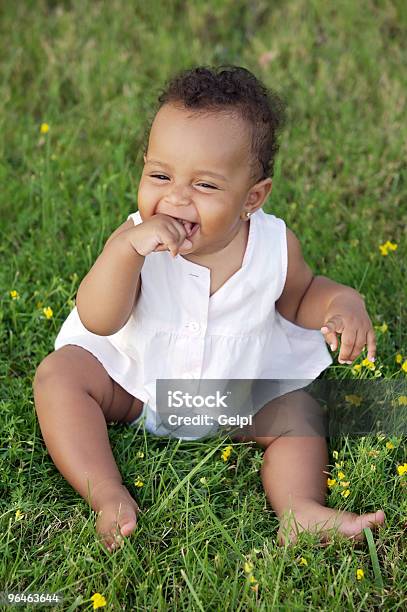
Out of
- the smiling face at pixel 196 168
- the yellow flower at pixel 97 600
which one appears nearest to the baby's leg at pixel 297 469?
the yellow flower at pixel 97 600

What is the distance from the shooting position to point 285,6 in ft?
14.1

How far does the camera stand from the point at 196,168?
2172 mm

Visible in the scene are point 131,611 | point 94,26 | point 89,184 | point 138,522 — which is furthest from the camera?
point 94,26

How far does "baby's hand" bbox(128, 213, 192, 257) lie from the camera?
6.96 ft

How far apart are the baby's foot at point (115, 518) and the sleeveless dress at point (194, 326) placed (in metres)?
0.31

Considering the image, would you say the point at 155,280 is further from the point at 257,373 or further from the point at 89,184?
the point at 89,184

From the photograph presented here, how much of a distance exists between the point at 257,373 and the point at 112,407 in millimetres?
393

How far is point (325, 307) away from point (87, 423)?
0.69 m

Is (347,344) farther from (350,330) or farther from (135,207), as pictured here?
(135,207)

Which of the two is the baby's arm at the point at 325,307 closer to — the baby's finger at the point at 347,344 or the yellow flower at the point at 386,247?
the baby's finger at the point at 347,344

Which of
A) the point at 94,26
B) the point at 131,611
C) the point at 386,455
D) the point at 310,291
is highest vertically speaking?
the point at 94,26

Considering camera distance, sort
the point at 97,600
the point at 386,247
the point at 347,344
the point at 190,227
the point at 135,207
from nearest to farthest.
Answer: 1. the point at 97,600
2. the point at 190,227
3. the point at 347,344
4. the point at 386,247
5. the point at 135,207

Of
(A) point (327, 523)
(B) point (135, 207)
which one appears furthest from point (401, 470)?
(B) point (135, 207)

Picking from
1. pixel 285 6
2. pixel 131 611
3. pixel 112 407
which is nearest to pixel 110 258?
pixel 112 407
